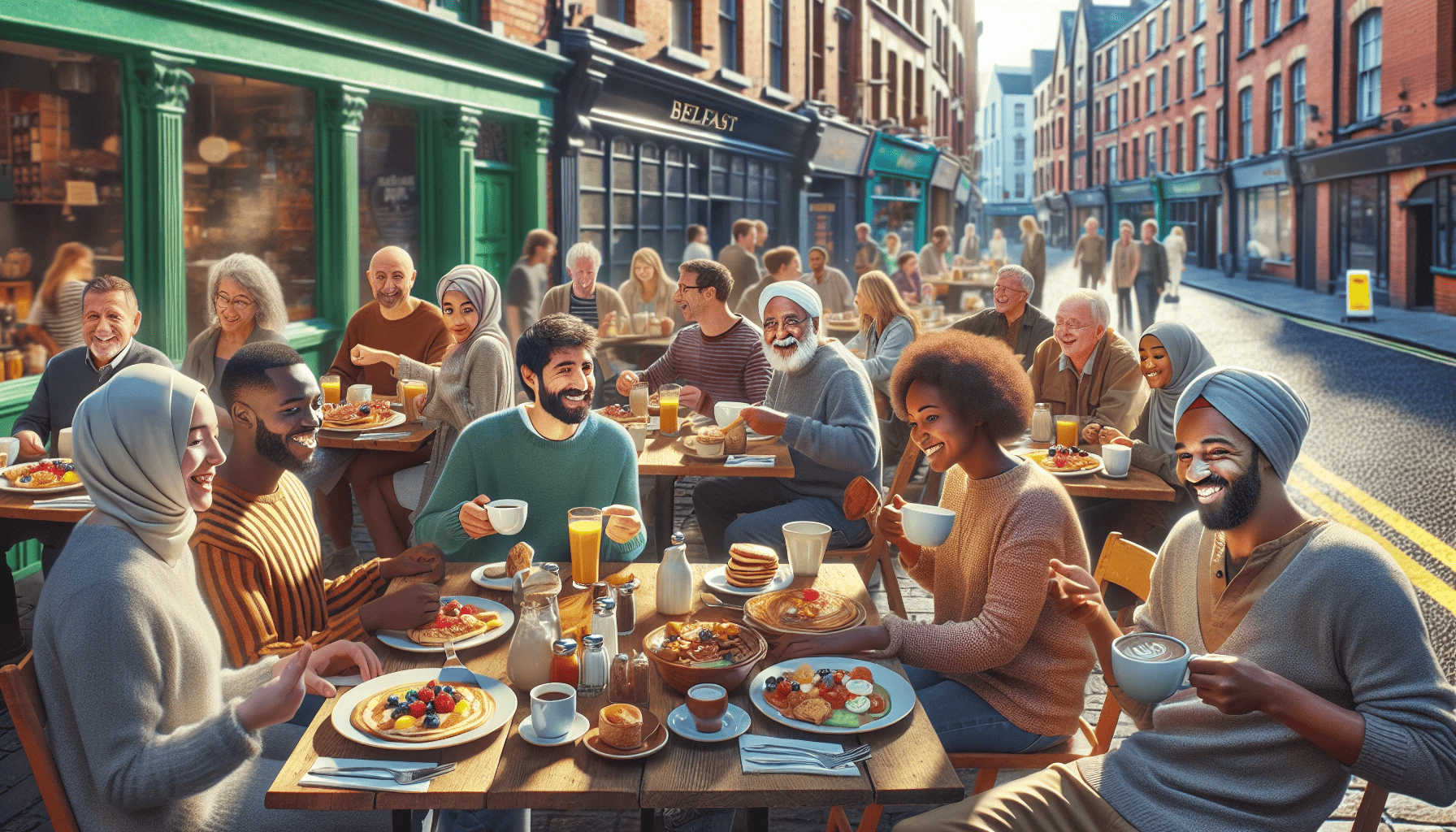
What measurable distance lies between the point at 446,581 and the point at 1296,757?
245 cm

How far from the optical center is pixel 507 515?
3631mm

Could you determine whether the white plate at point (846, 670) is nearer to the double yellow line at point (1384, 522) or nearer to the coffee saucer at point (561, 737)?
the coffee saucer at point (561, 737)

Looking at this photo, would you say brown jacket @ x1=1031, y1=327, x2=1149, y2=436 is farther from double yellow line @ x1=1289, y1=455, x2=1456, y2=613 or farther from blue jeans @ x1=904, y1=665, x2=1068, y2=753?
blue jeans @ x1=904, y1=665, x2=1068, y2=753

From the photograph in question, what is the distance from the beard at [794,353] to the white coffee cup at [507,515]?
2.41 metres

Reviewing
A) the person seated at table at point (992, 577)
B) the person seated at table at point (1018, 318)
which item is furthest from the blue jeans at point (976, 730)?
the person seated at table at point (1018, 318)

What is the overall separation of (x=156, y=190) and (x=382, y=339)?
72.0 inches

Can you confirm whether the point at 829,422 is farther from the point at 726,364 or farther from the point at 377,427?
the point at 377,427

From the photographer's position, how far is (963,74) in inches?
1839

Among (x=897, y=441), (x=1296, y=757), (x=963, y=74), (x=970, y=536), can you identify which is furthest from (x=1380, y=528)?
(x=963, y=74)

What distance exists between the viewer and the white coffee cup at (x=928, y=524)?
327cm

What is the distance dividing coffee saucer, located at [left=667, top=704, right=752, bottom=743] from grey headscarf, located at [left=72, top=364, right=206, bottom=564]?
116 centimetres

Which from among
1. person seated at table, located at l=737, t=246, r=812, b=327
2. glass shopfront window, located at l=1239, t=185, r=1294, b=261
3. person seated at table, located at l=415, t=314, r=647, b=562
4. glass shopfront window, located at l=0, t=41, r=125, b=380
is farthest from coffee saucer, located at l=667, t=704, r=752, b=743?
glass shopfront window, located at l=1239, t=185, r=1294, b=261

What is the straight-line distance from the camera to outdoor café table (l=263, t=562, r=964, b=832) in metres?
2.34

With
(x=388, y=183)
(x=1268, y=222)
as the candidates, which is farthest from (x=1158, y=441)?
(x=1268, y=222)
